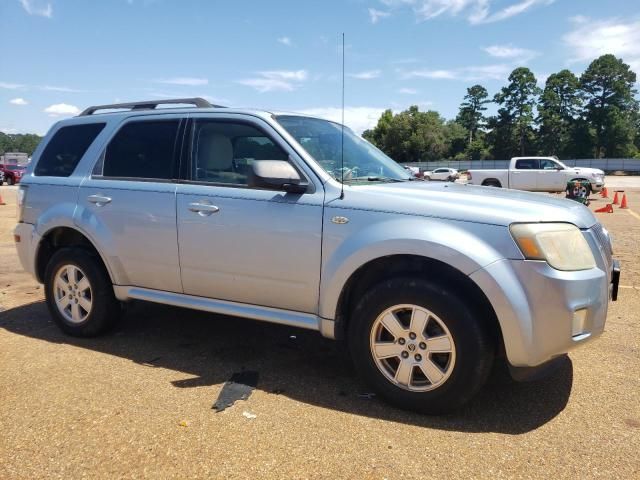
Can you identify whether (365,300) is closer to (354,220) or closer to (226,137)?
(354,220)

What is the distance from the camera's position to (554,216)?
3.04 m

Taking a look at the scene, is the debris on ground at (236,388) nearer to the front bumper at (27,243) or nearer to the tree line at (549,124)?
the front bumper at (27,243)

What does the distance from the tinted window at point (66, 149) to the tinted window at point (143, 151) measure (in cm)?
32

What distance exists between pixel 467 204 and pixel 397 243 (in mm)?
478

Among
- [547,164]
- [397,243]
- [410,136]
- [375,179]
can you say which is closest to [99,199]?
[375,179]

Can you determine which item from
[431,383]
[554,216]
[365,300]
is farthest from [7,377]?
[554,216]

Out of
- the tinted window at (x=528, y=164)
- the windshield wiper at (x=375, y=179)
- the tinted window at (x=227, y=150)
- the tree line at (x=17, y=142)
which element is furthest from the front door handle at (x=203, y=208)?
the tree line at (x=17, y=142)

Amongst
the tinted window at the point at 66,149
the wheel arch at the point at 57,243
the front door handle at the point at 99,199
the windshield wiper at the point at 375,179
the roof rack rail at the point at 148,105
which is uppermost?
the roof rack rail at the point at 148,105

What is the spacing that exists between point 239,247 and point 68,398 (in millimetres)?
1462

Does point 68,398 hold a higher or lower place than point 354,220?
lower

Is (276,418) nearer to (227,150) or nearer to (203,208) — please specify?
(203,208)

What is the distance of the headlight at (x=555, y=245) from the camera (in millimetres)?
2857

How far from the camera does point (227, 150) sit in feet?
13.0

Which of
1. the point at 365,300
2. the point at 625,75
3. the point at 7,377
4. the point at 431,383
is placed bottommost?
the point at 7,377
